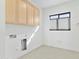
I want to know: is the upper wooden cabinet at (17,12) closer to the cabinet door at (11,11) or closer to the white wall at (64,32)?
the cabinet door at (11,11)

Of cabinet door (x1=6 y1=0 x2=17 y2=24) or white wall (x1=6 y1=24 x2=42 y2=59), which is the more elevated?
cabinet door (x1=6 y1=0 x2=17 y2=24)

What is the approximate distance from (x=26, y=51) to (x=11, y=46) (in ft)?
3.56

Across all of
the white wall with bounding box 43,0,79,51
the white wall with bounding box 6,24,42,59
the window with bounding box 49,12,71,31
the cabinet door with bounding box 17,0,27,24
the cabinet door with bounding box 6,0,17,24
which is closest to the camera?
the cabinet door with bounding box 6,0,17,24

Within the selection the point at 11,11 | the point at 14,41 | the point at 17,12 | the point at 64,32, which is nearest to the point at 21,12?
the point at 17,12

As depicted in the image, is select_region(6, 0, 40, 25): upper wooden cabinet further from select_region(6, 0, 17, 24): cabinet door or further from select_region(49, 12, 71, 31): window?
select_region(49, 12, 71, 31): window

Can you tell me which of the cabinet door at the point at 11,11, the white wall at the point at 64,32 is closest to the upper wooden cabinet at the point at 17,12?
the cabinet door at the point at 11,11

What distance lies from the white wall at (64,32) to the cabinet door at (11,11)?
2.77m

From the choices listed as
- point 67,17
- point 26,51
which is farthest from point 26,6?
point 67,17

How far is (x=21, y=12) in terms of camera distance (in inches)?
110

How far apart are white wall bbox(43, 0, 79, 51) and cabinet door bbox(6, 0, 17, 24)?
9.08 ft

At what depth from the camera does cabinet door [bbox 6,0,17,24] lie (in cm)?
219

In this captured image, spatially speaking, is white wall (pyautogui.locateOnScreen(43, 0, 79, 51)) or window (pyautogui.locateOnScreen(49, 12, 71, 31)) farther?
window (pyautogui.locateOnScreen(49, 12, 71, 31))

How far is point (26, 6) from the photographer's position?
10.3 ft

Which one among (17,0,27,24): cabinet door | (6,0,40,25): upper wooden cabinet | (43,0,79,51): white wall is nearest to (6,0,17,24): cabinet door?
(6,0,40,25): upper wooden cabinet
